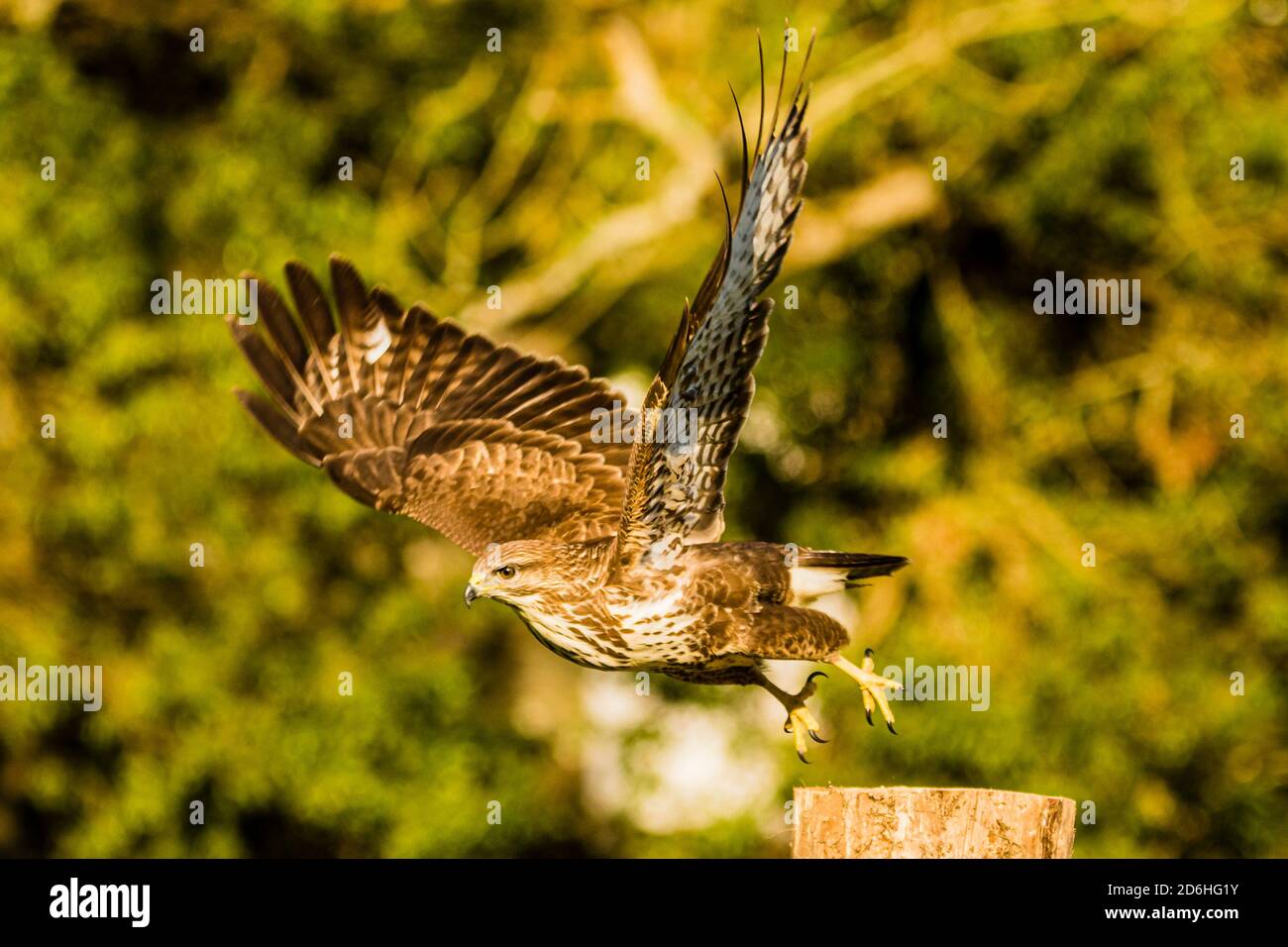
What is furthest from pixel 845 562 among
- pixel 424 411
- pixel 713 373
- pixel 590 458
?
pixel 424 411

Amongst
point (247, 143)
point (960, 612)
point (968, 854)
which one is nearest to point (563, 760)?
point (960, 612)

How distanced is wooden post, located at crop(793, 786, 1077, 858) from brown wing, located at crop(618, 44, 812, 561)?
1.36m

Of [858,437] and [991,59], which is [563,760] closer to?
[858,437]

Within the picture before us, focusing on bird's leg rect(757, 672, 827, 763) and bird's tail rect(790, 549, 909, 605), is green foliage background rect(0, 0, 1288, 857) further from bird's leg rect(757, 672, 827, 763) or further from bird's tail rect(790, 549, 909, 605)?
bird's tail rect(790, 549, 909, 605)

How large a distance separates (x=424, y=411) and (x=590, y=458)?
1.00 m

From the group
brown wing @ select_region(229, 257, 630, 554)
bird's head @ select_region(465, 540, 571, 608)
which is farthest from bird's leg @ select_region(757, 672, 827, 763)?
brown wing @ select_region(229, 257, 630, 554)

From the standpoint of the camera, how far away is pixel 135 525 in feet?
53.4

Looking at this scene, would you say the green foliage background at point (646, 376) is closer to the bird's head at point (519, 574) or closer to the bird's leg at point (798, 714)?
the bird's leg at point (798, 714)

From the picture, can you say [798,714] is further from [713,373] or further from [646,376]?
[646,376]

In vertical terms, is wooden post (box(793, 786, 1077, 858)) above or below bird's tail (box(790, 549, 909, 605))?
below

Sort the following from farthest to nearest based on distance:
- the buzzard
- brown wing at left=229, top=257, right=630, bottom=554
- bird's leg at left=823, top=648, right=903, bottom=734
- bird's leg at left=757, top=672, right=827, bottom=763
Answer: brown wing at left=229, top=257, right=630, bottom=554, bird's leg at left=757, top=672, right=827, bottom=763, bird's leg at left=823, top=648, right=903, bottom=734, the buzzard

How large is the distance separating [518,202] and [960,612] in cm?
482

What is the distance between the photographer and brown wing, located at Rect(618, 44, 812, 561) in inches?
299

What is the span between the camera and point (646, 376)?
16.8m
